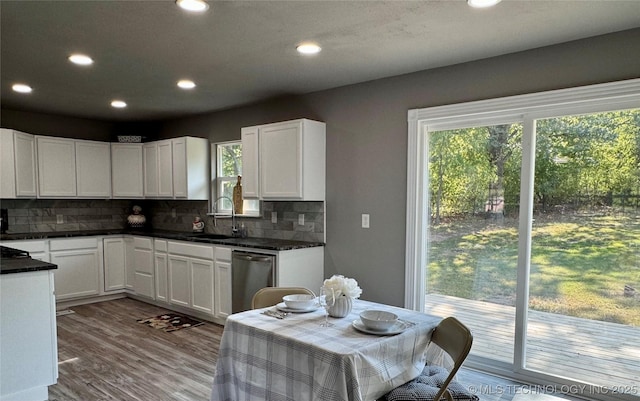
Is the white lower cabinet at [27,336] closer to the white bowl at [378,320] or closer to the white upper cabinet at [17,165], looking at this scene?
the white bowl at [378,320]

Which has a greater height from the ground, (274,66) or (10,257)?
(274,66)

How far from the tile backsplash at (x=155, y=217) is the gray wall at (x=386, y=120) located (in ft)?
1.17

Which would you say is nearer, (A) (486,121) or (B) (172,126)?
(A) (486,121)

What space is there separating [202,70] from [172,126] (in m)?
2.69

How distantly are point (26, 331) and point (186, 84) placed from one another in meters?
2.34

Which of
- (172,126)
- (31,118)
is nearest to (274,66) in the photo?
(172,126)

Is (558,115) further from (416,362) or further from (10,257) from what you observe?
(10,257)

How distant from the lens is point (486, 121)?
10.2 feet

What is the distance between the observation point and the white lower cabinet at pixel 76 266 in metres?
4.86

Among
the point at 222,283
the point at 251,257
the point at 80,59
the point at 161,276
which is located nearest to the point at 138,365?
the point at 222,283

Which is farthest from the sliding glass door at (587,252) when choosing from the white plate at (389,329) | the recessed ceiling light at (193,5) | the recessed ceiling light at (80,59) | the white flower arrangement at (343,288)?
the recessed ceiling light at (80,59)

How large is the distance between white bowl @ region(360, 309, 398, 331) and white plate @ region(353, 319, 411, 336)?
0.01 meters

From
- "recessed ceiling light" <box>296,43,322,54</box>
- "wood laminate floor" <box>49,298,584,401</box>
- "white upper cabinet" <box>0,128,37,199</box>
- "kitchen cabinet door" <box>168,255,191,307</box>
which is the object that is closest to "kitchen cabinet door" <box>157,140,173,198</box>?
"kitchen cabinet door" <box>168,255,191,307</box>

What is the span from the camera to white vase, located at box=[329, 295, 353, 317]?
210cm
